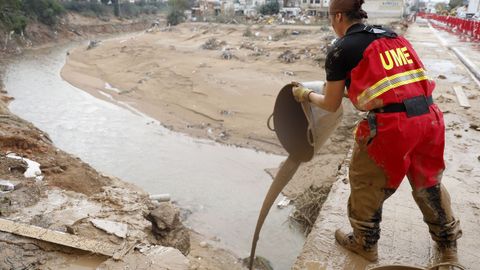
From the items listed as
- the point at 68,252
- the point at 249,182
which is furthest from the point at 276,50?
the point at 68,252

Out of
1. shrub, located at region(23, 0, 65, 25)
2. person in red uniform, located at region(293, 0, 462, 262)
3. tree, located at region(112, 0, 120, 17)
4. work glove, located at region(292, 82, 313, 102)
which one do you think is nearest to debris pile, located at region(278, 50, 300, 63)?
work glove, located at region(292, 82, 313, 102)

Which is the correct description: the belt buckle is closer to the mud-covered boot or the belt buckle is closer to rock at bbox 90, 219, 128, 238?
the mud-covered boot

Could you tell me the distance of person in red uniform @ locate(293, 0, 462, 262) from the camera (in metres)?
2.27

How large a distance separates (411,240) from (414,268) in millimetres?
736

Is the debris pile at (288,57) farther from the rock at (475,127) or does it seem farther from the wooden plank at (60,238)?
the wooden plank at (60,238)

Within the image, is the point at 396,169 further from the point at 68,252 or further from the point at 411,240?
the point at 68,252

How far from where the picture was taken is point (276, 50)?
73.2ft

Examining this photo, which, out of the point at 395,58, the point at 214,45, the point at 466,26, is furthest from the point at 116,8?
the point at 395,58

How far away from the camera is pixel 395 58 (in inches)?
90.1

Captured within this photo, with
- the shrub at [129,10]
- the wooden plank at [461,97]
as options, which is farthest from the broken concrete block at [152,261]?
the shrub at [129,10]

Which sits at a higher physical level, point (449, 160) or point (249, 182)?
point (449, 160)

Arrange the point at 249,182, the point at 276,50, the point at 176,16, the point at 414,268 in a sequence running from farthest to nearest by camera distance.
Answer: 1. the point at 176,16
2. the point at 276,50
3. the point at 249,182
4. the point at 414,268

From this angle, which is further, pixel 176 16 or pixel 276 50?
pixel 176 16

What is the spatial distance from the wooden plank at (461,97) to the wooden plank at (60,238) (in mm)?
5698
